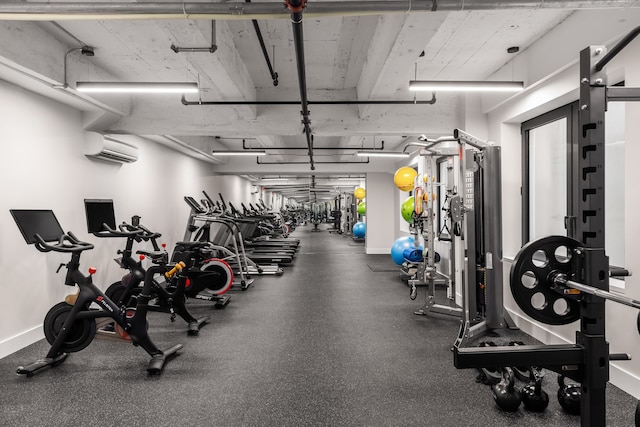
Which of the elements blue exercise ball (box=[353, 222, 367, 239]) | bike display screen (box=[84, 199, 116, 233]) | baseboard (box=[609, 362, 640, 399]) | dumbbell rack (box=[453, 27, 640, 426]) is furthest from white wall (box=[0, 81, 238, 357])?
blue exercise ball (box=[353, 222, 367, 239])

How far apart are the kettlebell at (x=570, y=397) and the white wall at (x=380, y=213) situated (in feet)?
26.4

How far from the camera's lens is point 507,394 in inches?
94.6

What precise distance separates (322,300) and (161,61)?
371cm

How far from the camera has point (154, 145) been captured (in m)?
6.54

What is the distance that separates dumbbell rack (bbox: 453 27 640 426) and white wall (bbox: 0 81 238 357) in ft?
13.3

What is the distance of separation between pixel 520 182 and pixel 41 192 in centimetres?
540

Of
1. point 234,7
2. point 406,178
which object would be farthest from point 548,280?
point 406,178

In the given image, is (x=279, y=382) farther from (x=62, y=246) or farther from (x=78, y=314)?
(x=62, y=246)

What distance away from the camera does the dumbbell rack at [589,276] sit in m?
1.58

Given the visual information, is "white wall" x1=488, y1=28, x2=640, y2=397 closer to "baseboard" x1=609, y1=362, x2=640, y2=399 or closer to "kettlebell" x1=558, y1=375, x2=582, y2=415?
"baseboard" x1=609, y1=362, x2=640, y2=399

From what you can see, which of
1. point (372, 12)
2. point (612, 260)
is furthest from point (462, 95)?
point (372, 12)

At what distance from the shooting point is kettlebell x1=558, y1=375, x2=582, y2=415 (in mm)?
2350

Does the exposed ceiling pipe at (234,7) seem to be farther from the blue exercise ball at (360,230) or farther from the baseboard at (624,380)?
the blue exercise ball at (360,230)

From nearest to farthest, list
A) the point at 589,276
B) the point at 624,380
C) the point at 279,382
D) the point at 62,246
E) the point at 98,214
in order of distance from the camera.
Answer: the point at 589,276, the point at 624,380, the point at 279,382, the point at 62,246, the point at 98,214
